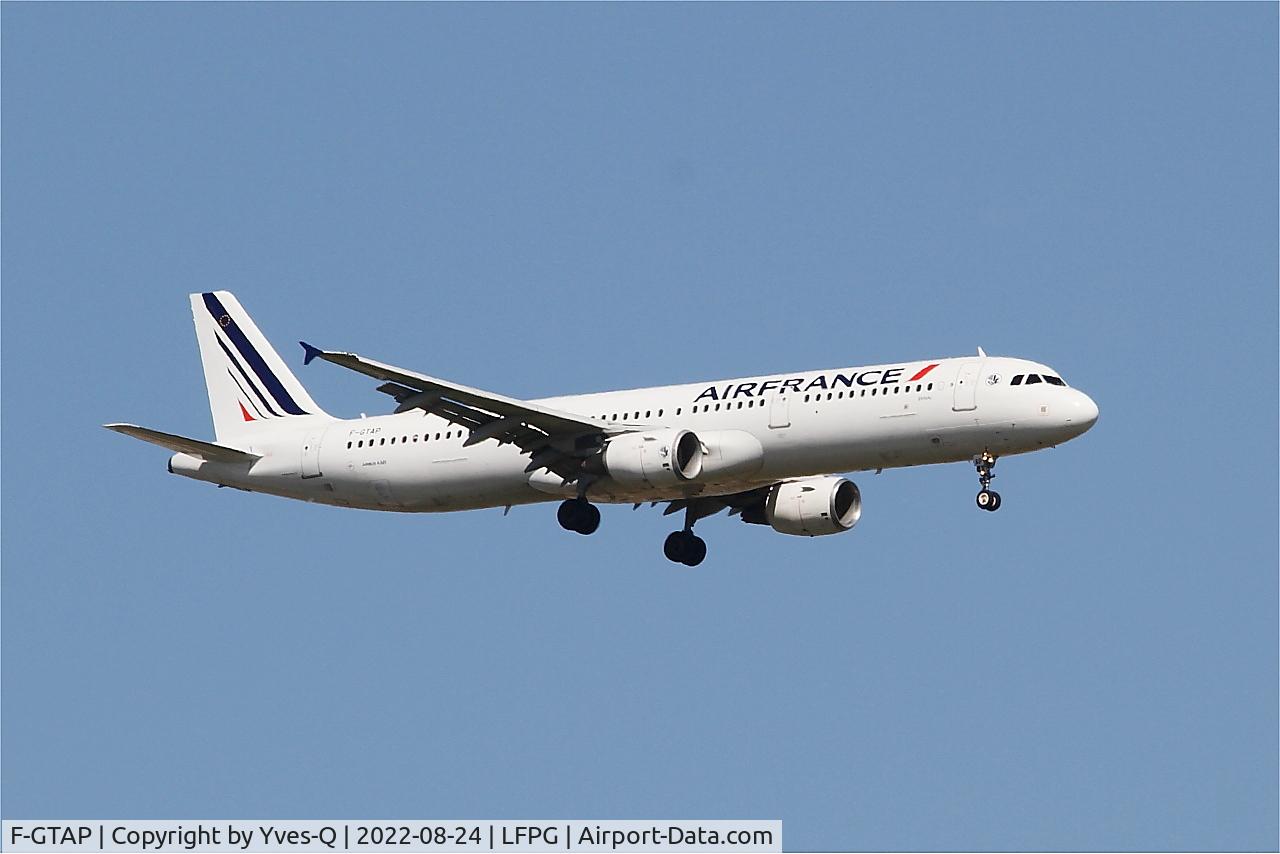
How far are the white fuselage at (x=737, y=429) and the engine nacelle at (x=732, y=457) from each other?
0.17 metres

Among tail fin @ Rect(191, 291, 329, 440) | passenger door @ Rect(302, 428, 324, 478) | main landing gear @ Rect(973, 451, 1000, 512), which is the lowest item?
main landing gear @ Rect(973, 451, 1000, 512)

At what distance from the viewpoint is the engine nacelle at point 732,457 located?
5531 centimetres

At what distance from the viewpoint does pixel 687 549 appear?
62.6 metres

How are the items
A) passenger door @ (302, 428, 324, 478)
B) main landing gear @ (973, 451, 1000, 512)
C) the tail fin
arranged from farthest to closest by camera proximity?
the tail fin < passenger door @ (302, 428, 324, 478) < main landing gear @ (973, 451, 1000, 512)

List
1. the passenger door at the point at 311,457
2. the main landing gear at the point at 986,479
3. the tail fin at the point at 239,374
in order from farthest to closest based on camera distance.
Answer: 1. the tail fin at the point at 239,374
2. the passenger door at the point at 311,457
3. the main landing gear at the point at 986,479

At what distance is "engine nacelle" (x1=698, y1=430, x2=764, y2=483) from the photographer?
55312 mm

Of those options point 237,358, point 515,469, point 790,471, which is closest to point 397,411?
point 515,469

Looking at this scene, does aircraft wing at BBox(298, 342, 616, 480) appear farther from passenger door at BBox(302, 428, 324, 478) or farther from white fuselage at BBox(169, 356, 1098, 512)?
passenger door at BBox(302, 428, 324, 478)

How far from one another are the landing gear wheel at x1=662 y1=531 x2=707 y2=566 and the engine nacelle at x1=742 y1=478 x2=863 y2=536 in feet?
9.34

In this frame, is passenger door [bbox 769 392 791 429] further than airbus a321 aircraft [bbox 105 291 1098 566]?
Yes

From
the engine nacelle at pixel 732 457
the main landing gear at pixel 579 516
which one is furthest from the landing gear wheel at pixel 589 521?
the engine nacelle at pixel 732 457

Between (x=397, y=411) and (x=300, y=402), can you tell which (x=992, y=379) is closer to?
(x=397, y=411)

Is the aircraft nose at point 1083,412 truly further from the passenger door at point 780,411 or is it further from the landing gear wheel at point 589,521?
the landing gear wheel at point 589,521

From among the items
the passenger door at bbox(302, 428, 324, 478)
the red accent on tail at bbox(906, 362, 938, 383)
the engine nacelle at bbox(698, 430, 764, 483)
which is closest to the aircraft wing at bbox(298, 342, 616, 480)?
the engine nacelle at bbox(698, 430, 764, 483)
